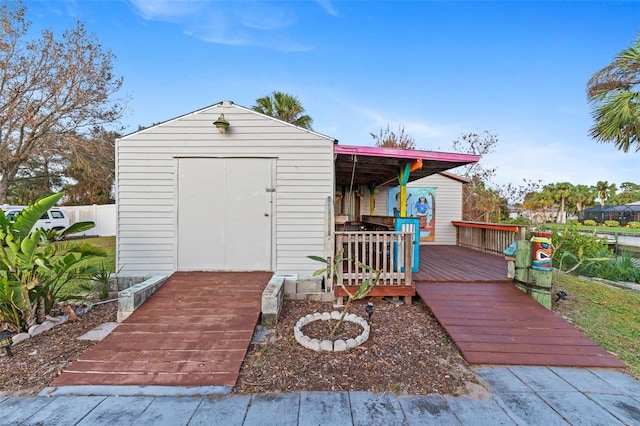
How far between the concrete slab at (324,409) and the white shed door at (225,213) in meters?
2.72

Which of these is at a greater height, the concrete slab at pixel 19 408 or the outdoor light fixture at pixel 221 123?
the outdoor light fixture at pixel 221 123

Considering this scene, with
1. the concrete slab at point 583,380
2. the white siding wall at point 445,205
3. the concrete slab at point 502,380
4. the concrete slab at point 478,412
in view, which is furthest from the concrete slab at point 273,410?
the white siding wall at point 445,205

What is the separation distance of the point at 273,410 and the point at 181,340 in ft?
4.89

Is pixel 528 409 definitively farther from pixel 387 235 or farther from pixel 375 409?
pixel 387 235

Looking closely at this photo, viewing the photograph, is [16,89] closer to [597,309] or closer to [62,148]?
[62,148]

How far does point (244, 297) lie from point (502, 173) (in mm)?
14607

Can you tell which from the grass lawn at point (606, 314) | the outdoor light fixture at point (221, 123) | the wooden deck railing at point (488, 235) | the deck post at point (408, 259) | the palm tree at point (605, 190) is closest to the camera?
the grass lawn at point (606, 314)

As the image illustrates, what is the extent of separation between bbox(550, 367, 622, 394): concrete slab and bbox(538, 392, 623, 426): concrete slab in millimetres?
162

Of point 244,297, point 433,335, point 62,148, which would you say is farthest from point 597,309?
point 62,148

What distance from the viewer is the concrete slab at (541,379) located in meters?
2.25

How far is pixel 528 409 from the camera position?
2000 mm

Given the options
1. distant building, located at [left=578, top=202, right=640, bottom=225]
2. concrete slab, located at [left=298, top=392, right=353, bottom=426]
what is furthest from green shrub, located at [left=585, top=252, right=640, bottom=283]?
distant building, located at [left=578, top=202, right=640, bottom=225]

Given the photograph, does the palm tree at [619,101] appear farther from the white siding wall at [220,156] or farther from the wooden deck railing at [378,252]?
the white siding wall at [220,156]

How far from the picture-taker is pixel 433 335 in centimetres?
318
